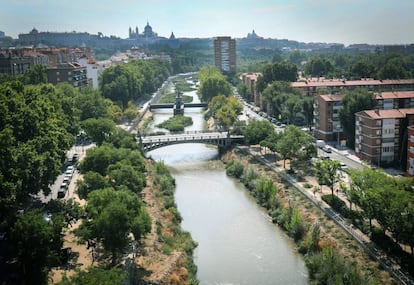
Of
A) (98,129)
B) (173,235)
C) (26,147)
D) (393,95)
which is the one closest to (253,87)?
(393,95)

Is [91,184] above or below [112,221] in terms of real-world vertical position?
below

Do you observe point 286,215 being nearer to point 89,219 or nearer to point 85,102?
point 89,219

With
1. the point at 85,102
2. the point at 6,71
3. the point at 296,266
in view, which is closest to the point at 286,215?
the point at 296,266

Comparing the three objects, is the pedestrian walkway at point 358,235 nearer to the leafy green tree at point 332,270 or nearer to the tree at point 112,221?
the leafy green tree at point 332,270

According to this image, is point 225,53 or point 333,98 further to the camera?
point 225,53

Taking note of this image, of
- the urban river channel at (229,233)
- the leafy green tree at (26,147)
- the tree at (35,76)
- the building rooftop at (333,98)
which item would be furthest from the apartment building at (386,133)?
the tree at (35,76)

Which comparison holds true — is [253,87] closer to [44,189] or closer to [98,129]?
[98,129]
